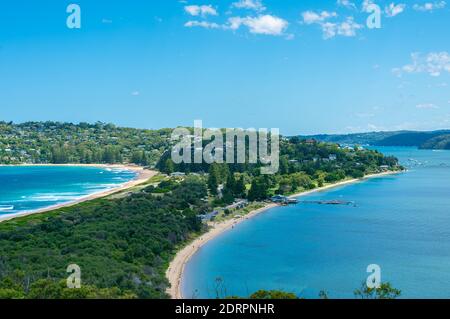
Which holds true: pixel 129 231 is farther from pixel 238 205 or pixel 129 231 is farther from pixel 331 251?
pixel 238 205

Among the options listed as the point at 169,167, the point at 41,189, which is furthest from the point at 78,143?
the point at 41,189

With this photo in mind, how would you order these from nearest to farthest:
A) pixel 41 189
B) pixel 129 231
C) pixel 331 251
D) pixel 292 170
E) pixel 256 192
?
pixel 129 231 < pixel 331 251 < pixel 256 192 < pixel 41 189 < pixel 292 170

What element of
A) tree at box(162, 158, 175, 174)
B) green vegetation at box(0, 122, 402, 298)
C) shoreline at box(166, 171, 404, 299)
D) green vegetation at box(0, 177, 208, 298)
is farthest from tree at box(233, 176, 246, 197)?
tree at box(162, 158, 175, 174)

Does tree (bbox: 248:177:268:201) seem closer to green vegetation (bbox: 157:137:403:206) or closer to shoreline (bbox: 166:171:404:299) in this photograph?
green vegetation (bbox: 157:137:403:206)

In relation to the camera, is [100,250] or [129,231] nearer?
[100,250]

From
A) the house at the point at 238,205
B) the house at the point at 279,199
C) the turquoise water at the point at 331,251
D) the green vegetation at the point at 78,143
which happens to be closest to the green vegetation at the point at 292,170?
the house at the point at 238,205

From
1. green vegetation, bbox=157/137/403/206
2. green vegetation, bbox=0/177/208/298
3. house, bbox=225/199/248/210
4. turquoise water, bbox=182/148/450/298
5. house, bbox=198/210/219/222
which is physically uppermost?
green vegetation, bbox=157/137/403/206

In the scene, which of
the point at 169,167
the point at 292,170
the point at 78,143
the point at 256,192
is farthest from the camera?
the point at 78,143

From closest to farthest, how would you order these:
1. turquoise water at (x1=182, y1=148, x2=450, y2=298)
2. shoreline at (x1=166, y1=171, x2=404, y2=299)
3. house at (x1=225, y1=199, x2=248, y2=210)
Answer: shoreline at (x1=166, y1=171, x2=404, y2=299)
turquoise water at (x1=182, y1=148, x2=450, y2=298)
house at (x1=225, y1=199, x2=248, y2=210)
